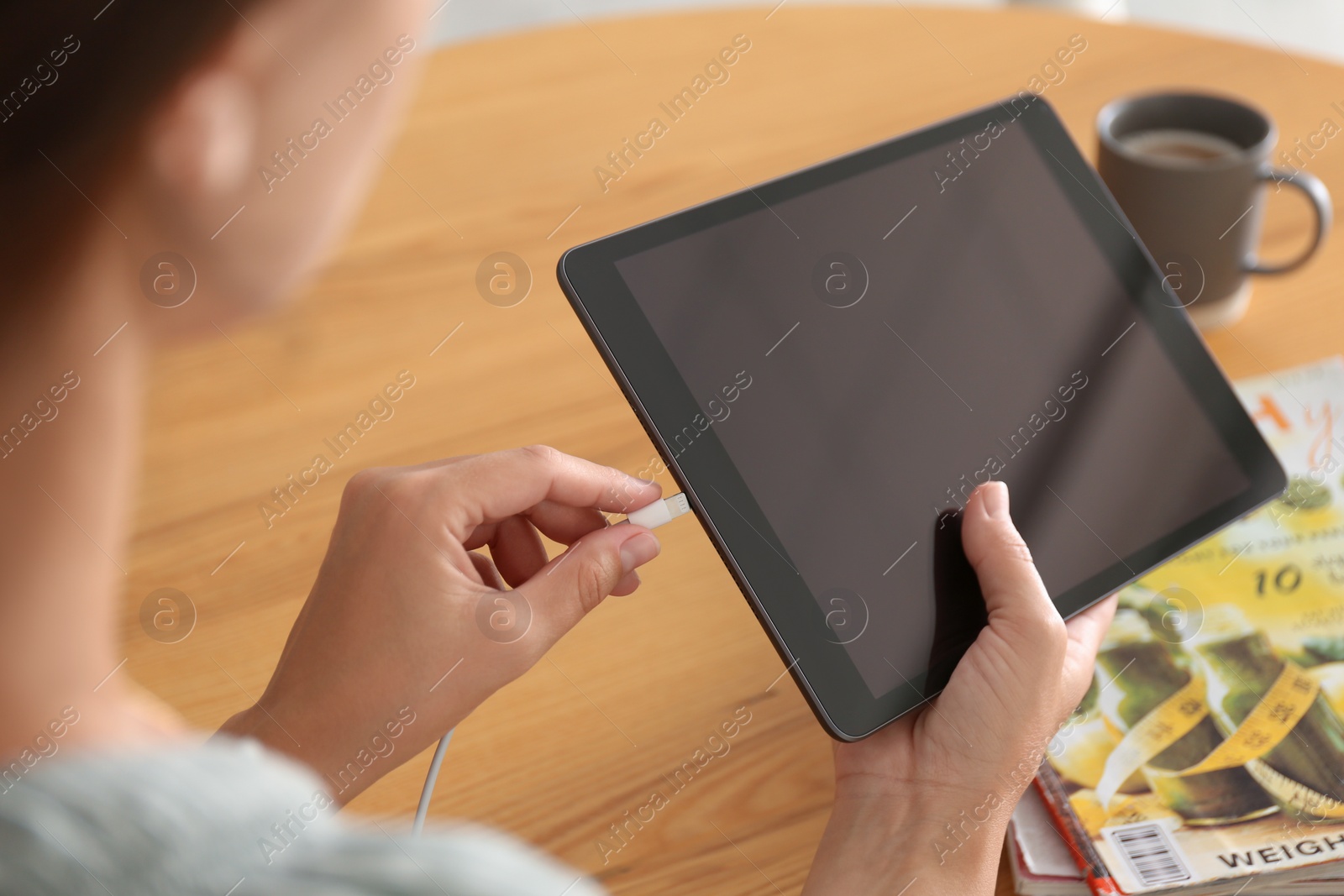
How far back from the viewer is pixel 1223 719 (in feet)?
2.15

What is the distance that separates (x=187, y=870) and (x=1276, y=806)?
0.59m

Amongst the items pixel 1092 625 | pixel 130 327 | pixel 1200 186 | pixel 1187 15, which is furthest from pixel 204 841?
pixel 1187 15

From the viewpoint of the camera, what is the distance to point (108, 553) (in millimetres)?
330

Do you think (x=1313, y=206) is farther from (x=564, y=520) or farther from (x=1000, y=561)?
(x=564, y=520)

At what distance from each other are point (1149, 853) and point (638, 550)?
0.34 metres

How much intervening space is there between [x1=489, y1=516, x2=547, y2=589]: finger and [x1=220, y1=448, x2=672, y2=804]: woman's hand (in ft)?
0.20

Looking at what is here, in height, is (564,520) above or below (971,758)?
above

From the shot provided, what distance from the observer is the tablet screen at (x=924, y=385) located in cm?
63

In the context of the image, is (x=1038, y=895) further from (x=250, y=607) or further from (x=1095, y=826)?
(x=250, y=607)

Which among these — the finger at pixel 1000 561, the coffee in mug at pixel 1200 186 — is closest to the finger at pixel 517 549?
the finger at pixel 1000 561

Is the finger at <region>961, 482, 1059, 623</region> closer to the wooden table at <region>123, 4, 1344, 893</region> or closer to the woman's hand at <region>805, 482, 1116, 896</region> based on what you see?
the woman's hand at <region>805, 482, 1116, 896</region>

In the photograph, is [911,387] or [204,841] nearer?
[204,841]

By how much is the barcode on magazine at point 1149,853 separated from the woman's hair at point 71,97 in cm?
60

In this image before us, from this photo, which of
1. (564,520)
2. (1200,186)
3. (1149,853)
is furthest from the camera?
(1200,186)
